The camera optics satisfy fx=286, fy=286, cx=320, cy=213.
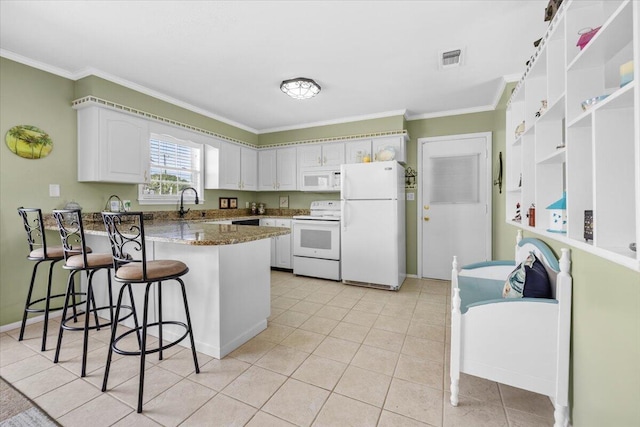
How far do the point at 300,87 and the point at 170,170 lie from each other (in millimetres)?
2097

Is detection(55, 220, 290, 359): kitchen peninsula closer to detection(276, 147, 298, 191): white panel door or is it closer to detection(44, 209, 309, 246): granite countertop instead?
detection(44, 209, 309, 246): granite countertop

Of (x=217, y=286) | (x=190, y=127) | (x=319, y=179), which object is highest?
(x=190, y=127)

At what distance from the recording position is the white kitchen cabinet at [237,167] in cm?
438

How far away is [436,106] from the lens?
12.6 ft

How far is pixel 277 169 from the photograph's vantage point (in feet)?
16.3

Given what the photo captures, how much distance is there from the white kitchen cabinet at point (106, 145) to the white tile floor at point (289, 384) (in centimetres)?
152

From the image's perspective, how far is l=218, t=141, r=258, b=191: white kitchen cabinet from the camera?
4375mm

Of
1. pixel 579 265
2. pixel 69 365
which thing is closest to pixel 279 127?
pixel 69 365

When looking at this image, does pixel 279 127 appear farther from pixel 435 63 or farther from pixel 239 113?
pixel 435 63

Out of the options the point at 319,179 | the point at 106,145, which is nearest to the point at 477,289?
the point at 319,179

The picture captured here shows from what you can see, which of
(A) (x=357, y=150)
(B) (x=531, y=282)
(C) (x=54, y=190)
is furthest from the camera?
(A) (x=357, y=150)

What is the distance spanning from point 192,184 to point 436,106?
3587 millimetres

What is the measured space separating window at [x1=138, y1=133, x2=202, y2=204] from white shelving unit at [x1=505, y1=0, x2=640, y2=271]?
12.6 ft

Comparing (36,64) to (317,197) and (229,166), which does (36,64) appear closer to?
(229,166)
